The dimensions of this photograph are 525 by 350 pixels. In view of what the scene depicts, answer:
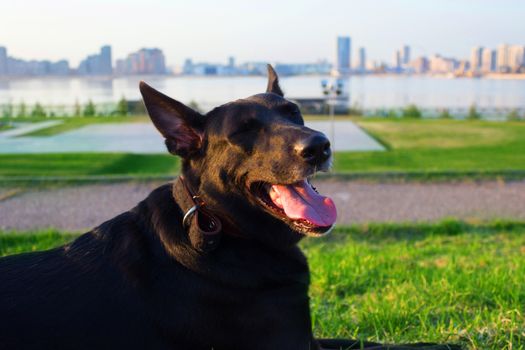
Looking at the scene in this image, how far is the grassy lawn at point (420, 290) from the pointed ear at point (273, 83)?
5.32ft

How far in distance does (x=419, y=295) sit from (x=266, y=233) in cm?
207

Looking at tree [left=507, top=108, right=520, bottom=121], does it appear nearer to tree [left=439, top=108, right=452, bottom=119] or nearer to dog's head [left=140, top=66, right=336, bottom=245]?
tree [left=439, top=108, right=452, bottom=119]

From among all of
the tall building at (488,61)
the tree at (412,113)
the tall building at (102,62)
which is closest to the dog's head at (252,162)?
the tall building at (102,62)

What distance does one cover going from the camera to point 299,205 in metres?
2.91

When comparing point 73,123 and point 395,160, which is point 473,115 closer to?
point 395,160

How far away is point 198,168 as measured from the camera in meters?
3.05

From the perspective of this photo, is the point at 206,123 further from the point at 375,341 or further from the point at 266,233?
the point at 375,341

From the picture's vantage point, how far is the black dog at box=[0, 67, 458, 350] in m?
2.54

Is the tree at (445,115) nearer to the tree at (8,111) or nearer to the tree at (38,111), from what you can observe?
the tree at (38,111)

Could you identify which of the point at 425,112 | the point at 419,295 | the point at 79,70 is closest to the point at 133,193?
the point at 419,295

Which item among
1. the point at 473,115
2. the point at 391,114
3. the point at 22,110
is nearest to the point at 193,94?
the point at 22,110

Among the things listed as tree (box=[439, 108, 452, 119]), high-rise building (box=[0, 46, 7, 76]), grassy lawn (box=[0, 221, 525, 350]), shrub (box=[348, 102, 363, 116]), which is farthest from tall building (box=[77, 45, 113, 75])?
grassy lawn (box=[0, 221, 525, 350])

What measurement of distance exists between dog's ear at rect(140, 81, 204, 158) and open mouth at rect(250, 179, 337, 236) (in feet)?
1.42

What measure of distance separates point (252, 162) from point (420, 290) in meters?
2.36
